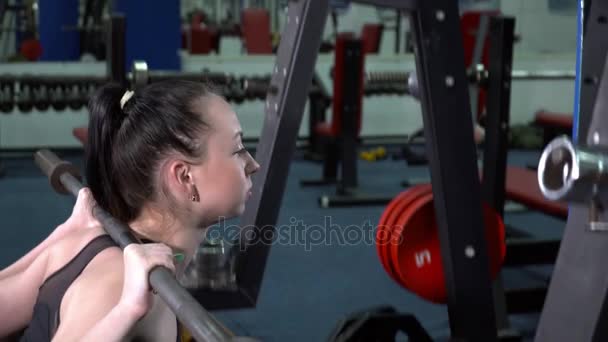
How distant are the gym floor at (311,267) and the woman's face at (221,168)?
1126mm

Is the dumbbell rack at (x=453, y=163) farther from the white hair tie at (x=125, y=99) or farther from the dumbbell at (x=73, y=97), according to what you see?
the dumbbell at (x=73, y=97)

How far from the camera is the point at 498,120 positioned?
2.17m

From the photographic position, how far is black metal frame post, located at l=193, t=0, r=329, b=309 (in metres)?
1.90

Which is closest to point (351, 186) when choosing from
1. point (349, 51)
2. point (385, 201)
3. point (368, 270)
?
point (385, 201)

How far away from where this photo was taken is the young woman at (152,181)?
0.96m

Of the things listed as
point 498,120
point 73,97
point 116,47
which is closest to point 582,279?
point 498,120

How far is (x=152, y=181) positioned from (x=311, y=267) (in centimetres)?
179

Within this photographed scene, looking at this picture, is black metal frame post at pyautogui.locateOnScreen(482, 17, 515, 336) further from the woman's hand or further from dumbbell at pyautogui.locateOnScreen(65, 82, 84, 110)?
dumbbell at pyautogui.locateOnScreen(65, 82, 84, 110)

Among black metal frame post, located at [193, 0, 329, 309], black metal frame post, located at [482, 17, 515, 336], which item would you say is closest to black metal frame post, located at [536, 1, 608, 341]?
black metal frame post, located at [193, 0, 329, 309]

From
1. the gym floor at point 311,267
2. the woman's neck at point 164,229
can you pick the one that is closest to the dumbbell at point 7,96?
the gym floor at point 311,267

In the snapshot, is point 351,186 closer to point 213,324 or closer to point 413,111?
point 413,111

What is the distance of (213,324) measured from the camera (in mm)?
614

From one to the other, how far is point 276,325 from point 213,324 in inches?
63.8

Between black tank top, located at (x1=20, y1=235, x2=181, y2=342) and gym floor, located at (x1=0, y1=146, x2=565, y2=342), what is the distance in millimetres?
1148
